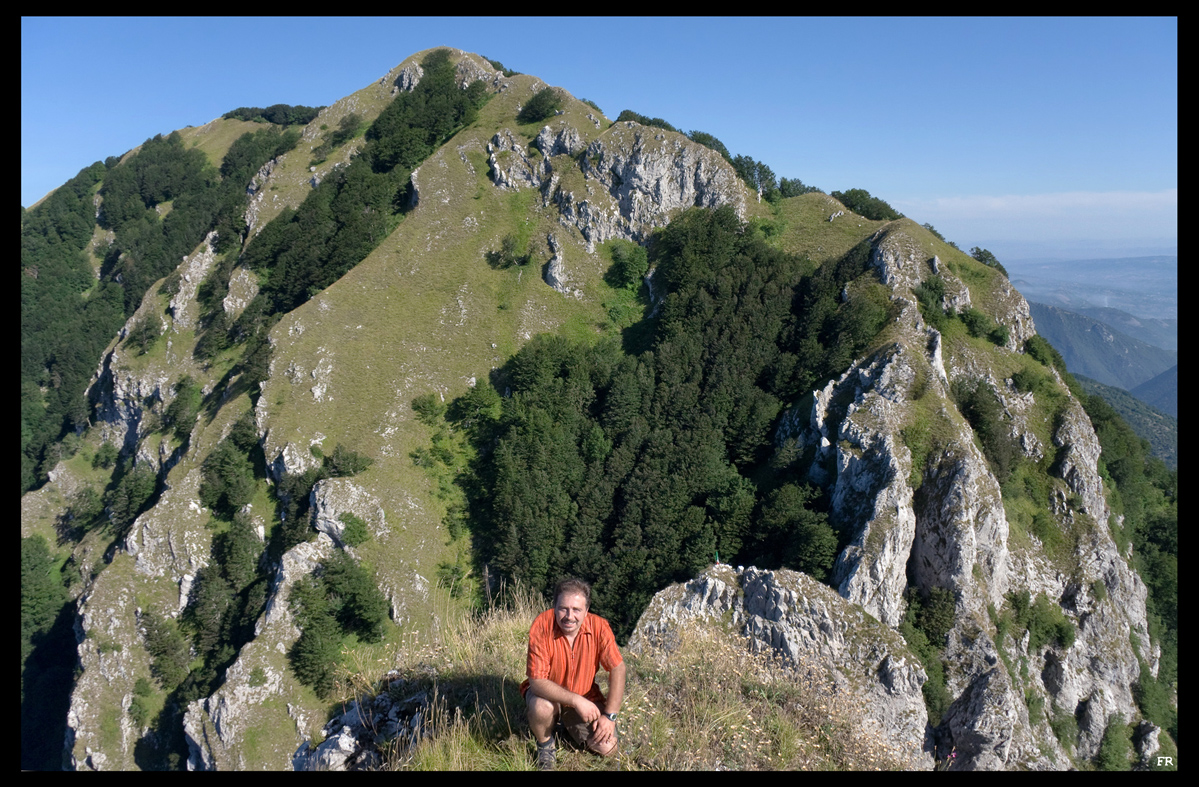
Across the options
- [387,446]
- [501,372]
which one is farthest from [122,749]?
[501,372]

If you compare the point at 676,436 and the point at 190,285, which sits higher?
the point at 190,285

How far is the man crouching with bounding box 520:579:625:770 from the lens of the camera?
6.45 m

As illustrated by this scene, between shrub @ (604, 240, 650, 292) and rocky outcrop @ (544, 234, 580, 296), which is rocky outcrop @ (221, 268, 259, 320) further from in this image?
shrub @ (604, 240, 650, 292)

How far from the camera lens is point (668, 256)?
6131 cm

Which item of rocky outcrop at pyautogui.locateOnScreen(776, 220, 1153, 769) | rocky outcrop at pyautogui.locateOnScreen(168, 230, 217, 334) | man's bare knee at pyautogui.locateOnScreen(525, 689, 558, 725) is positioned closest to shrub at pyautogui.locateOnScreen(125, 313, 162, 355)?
rocky outcrop at pyautogui.locateOnScreen(168, 230, 217, 334)

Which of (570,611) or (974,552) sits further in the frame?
(974,552)

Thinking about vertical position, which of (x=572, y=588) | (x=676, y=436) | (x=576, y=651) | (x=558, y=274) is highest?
(x=558, y=274)

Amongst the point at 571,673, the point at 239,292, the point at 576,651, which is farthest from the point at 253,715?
the point at 239,292

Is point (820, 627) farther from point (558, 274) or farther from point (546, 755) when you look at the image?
point (558, 274)

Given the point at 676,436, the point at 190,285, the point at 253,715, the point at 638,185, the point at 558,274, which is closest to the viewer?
the point at 253,715

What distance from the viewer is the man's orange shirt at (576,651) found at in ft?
22.7

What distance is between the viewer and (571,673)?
23.1 feet

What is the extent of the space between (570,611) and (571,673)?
0.94 m
